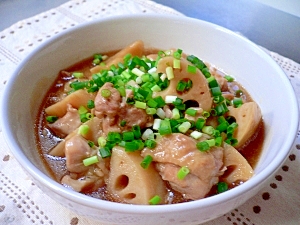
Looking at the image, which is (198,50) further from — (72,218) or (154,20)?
(72,218)

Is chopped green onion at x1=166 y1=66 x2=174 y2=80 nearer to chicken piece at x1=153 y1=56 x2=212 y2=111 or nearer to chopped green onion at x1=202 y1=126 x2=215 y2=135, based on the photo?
chicken piece at x1=153 y1=56 x2=212 y2=111

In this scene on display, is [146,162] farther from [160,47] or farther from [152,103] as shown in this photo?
[160,47]

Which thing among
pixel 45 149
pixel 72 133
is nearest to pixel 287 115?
pixel 72 133

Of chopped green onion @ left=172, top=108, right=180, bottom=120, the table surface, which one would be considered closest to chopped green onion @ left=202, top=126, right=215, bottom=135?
chopped green onion @ left=172, top=108, right=180, bottom=120

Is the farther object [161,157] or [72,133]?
[72,133]

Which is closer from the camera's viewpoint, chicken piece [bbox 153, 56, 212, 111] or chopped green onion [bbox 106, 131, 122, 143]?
chopped green onion [bbox 106, 131, 122, 143]

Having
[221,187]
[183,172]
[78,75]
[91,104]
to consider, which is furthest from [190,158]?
[78,75]

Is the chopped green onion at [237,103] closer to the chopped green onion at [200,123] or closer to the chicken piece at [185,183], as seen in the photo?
the chopped green onion at [200,123]
